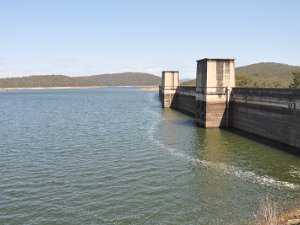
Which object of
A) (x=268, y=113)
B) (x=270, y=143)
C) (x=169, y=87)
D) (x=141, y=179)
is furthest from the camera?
(x=169, y=87)

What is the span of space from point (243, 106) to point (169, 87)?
135 feet

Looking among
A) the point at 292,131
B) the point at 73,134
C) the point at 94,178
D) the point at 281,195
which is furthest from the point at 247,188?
the point at 73,134

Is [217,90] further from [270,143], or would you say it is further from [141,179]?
[141,179]

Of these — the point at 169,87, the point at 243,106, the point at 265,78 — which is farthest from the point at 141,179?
the point at 265,78

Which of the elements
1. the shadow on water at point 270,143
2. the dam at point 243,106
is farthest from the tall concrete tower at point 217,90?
the shadow on water at point 270,143

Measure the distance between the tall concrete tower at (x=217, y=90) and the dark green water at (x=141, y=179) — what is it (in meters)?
6.19

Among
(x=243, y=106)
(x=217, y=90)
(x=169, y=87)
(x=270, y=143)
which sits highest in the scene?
(x=169, y=87)

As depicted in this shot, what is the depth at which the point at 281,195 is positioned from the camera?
705 inches

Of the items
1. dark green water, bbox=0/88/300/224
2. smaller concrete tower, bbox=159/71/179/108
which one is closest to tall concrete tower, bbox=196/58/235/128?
dark green water, bbox=0/88/300/224

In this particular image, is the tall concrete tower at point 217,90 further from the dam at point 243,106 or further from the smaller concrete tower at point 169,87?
the smaller concrete tower at point 169,87

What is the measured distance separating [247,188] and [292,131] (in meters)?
11.7

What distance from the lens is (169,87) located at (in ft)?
260

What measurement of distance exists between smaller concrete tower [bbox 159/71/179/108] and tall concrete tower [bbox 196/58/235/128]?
35658 mm

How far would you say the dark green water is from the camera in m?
16.0
